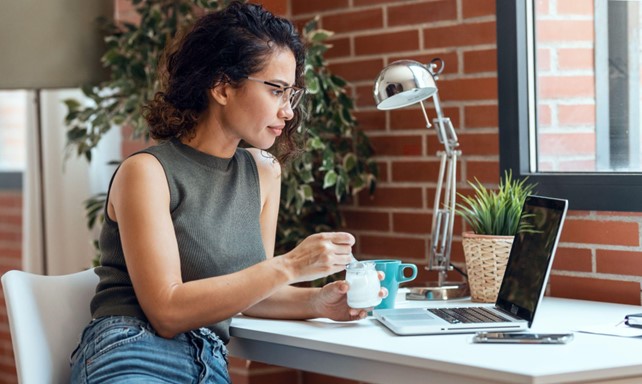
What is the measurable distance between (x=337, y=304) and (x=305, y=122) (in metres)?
0.92

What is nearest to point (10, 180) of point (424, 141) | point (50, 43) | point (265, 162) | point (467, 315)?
point (50, 43)

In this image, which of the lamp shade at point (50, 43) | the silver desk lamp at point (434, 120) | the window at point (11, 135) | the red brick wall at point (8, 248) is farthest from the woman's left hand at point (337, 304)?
the window at point (11, 135)

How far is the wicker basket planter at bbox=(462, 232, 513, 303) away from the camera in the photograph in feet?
7.60

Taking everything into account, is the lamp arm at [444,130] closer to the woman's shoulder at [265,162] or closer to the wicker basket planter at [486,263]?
the wicker basket planter at [486,263]

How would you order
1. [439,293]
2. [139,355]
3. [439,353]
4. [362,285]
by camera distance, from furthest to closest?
1. [439,293]
2. [362,285]
3. [139,355]
4. [439,353]

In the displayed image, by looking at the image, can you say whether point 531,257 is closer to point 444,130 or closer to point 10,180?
point 444,130

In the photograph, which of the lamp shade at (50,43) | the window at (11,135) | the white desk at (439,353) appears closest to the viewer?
the white desk at (439,353)

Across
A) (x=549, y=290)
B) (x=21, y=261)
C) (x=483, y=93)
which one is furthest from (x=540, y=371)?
(x=21, y=261)

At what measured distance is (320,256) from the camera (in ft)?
6.45

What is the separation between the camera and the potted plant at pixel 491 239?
7.61ft

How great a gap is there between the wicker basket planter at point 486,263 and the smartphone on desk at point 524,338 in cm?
45

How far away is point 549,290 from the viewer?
8.49 feet

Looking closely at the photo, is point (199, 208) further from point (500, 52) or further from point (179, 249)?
point (500, 52)

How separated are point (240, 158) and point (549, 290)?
901mm
